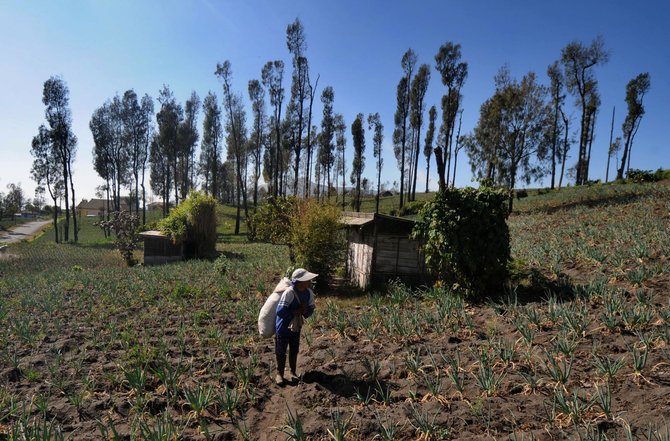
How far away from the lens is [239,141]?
46062mm

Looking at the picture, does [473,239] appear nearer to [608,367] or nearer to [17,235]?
[608,367]

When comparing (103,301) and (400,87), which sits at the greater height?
(400,87)

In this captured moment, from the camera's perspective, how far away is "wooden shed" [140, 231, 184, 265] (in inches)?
1041

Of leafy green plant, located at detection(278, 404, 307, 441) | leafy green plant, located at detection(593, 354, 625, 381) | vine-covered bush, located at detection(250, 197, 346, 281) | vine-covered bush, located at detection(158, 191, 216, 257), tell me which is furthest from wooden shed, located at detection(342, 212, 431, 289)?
vine-covered bush, located at detection(158, 191, 216, 257)

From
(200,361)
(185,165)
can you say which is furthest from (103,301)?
(185,165)

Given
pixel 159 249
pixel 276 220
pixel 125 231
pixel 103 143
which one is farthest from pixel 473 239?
pixel 103 143

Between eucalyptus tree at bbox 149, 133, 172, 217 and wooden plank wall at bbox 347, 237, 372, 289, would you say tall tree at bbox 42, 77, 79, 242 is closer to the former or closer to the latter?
eucalyptus tree at bbox 149, 133, 172, 217

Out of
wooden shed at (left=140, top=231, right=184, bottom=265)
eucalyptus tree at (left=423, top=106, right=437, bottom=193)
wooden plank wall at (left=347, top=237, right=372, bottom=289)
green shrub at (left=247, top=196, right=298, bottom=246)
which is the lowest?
wooden shed at (left=140, top=231, right=184, bottom=265)

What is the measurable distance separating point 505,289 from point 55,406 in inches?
300

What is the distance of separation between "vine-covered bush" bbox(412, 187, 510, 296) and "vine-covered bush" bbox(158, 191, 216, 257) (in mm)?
20128

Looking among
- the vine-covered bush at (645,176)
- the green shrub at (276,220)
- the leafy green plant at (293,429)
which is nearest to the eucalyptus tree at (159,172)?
the green shrub at (276,220)

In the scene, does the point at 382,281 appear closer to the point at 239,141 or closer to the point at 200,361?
the point at 200,361

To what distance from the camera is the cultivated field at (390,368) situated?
3.87m

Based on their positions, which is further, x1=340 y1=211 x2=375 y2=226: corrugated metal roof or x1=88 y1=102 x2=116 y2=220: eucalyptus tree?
x1=88 y1=102 x2=116 y2=220: eucalyptus tree
